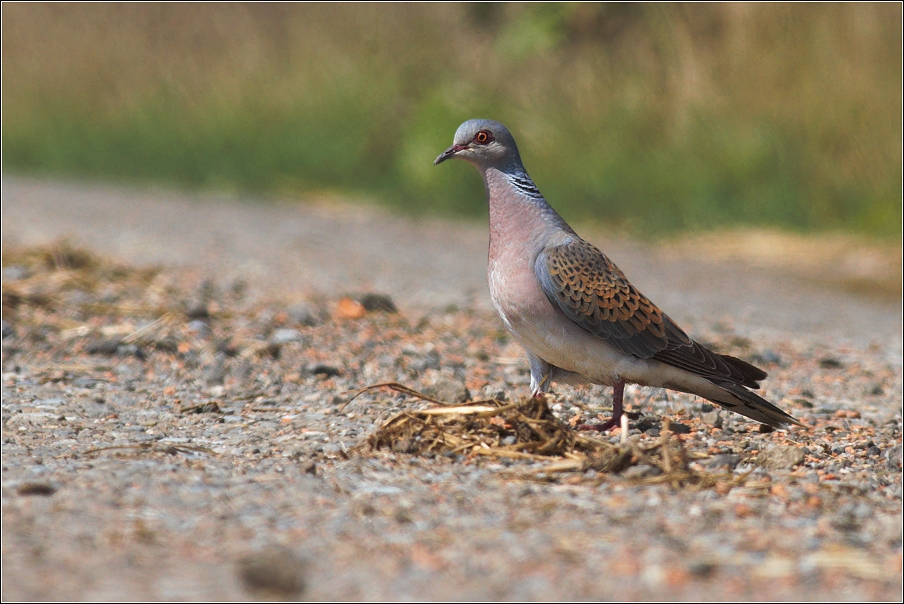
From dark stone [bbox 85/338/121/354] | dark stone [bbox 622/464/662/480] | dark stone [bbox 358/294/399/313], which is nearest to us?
dark stone [bbox 622/464/662/480]

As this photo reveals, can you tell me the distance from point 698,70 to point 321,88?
4.52 m

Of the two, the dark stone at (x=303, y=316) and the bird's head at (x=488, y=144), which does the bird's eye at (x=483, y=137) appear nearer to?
the bird's head at (x=488, y=144)

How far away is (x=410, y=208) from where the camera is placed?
11.5 m

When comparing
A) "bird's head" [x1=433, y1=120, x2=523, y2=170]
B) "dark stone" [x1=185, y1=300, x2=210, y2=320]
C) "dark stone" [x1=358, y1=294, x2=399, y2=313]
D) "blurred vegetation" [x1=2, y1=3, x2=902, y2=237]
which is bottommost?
"dark stone" [x1=185, y1=300, x2=210, y2=320]

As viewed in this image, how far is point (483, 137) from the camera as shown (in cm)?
425

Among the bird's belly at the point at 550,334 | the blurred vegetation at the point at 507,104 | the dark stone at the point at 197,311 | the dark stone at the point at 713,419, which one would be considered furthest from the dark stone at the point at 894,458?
the blurred vegetation at the point at 507,104

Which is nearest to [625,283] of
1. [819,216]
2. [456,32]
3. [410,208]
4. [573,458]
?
[573,458]

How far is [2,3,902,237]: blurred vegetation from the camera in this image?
34.6ft

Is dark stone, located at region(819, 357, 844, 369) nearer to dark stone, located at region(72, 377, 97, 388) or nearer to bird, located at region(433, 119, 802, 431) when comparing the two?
bird, located at region(433, 119, 802, 431)

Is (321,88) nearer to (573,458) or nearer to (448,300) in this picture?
(448,300)

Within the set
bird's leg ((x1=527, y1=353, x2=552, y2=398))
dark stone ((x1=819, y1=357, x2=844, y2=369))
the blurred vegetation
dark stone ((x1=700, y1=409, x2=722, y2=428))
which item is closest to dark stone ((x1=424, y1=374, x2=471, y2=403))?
bird's leg ((x1=527, y1=353, x2=552, y2=398))

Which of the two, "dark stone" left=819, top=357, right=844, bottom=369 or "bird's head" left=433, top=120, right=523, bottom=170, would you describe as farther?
"dark stone" left=819, top=357, right=844, bottom=369

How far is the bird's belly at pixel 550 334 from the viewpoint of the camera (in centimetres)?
394

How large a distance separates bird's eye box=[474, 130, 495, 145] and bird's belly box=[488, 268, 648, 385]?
48 cm
